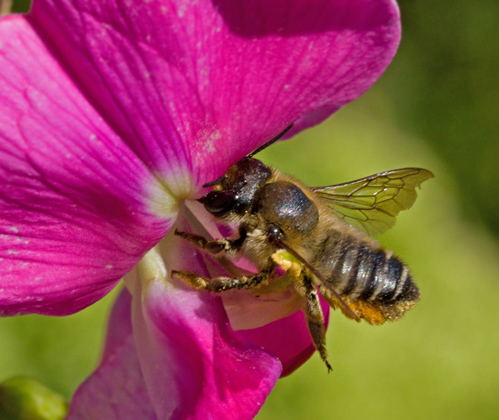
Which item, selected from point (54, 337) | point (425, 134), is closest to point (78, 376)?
point (54, 337)

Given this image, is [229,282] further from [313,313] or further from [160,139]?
[160,139]

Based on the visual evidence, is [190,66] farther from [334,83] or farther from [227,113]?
[334,83]

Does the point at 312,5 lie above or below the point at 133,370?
above

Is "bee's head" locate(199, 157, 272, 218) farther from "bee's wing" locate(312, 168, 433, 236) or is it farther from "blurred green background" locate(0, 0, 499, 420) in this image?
"blurred green background" locate(0, 0, 499, 420)

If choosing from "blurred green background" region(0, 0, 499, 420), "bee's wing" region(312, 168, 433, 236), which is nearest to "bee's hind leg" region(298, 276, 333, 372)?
"bee's wing" region(312, 168, 433, 236)

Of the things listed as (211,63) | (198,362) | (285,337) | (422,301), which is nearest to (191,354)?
(198,362)

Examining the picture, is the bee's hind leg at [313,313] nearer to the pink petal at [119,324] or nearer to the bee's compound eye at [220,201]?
the bee's compound eye at [220,201]

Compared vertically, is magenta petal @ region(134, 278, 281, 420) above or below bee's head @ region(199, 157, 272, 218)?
below
